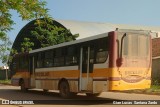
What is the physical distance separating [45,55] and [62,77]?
2.88 meters

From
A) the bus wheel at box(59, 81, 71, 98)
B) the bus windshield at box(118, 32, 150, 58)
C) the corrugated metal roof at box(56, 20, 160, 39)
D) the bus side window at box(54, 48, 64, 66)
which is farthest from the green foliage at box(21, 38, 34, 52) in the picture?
the corrugated metal roof at box(56, 20, 160, 39)

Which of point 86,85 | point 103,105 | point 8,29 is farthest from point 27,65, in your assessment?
point 8,29

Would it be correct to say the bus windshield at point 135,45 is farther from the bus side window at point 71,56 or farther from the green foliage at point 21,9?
the green foliage at point 21,9

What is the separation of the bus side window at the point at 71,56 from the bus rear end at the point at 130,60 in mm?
3124

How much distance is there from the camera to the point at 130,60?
15.2m

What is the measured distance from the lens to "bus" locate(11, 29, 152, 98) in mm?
14898

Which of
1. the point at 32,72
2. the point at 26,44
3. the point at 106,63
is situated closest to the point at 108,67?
the point at 106,63

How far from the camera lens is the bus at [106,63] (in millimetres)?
14898

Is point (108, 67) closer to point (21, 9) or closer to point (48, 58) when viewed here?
point (21, 9)

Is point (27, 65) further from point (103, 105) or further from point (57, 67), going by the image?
point (103, 105)

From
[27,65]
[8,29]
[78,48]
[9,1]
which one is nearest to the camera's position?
[9,1]

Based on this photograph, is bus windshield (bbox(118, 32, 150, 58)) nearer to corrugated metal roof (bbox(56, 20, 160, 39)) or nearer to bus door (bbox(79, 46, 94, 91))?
bus door (bbox(79, 46, 94, 91))

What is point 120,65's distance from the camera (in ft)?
49.0

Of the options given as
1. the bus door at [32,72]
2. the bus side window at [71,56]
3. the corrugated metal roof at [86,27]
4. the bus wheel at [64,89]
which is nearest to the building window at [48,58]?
the bus wheel at [64,89]
